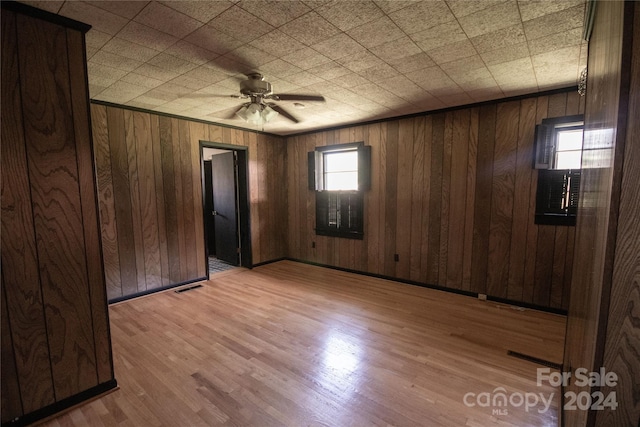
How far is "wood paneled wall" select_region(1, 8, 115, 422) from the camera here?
1605 mm

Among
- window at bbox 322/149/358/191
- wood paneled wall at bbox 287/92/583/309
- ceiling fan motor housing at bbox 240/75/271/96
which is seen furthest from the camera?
window at bbox 322/149/358/191

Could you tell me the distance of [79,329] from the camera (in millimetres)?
1868

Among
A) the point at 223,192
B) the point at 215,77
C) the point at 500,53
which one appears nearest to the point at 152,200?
Answer: the point at 223,192

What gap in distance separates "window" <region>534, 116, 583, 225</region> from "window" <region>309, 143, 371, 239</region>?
2.16 m

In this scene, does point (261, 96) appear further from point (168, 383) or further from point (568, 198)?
point (568, 198)

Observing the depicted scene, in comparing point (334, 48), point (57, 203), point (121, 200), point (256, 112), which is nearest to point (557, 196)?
point (334, 48)

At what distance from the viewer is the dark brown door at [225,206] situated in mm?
5172

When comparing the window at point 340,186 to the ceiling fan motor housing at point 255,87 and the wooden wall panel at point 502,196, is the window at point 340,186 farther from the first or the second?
the ceiling fan motor housing at point 255,87

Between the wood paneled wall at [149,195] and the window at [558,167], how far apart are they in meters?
4.26

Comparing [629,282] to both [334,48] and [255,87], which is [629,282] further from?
[255,87]

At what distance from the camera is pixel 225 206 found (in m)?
5.39

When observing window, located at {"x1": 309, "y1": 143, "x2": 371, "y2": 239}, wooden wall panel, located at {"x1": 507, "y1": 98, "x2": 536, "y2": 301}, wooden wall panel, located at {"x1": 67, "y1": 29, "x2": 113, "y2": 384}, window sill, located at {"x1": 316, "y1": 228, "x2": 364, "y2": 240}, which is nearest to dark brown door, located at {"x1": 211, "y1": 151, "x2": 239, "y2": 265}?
window, located at {"x1": 309, "y1": 143, "x2": 371, "y2": 239}

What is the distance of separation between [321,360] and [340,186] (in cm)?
315

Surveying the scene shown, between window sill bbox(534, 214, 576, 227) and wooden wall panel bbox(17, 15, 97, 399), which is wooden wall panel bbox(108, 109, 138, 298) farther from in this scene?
window sill bbox(534, 214, 576, 227)
